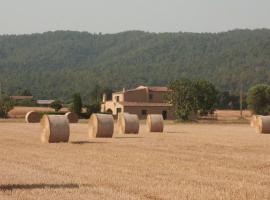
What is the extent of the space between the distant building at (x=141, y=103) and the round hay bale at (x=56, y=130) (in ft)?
225

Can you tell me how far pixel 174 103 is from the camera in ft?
264

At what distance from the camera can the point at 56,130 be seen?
1116 inches

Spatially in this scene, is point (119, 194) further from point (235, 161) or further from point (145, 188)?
point (235, 161)

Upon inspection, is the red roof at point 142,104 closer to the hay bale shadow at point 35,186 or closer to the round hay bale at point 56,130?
the round hay bale at point 56,130

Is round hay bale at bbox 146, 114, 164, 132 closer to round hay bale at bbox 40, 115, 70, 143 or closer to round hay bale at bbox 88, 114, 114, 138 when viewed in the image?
round hay bale at bbox 88, 114, 114, 138

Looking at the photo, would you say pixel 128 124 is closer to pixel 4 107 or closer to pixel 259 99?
pixel 4 107

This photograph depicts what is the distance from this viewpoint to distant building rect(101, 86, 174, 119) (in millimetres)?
98875

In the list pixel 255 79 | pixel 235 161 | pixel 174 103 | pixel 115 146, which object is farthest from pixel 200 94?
pixel 255 79

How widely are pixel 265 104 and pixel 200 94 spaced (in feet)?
80.4

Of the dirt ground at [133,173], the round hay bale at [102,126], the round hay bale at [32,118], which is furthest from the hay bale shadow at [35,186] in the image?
the round hay bale at [32,118]

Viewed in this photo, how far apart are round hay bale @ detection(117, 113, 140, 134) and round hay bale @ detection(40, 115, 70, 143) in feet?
32.1

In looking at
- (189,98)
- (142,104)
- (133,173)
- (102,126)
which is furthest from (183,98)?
(133,173)

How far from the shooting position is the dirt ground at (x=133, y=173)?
13.1 m

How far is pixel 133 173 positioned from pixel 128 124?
2188cm
